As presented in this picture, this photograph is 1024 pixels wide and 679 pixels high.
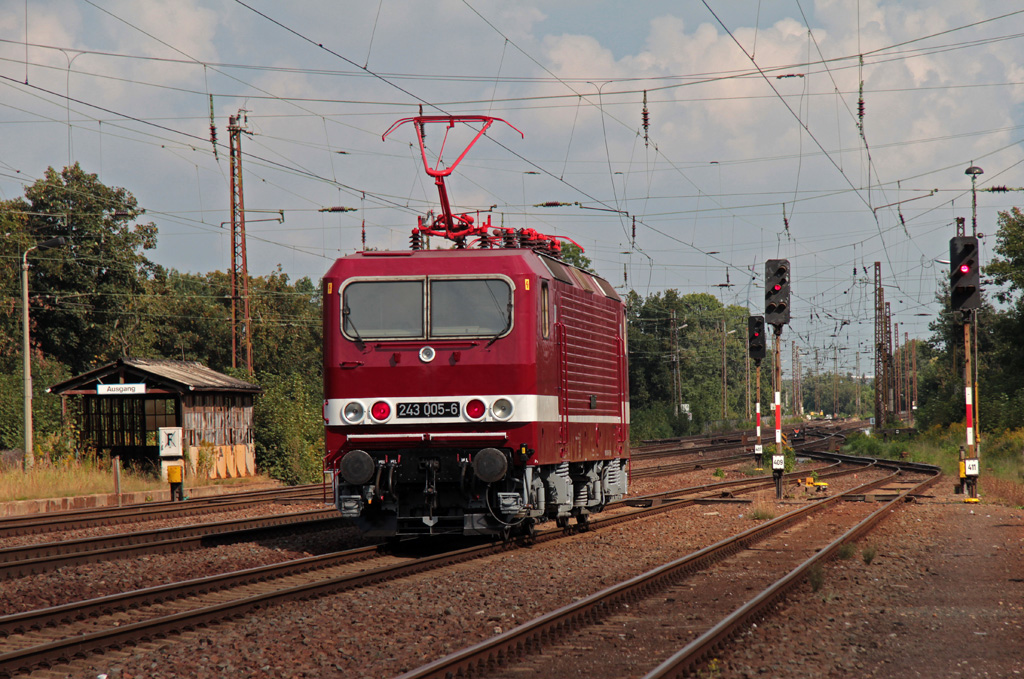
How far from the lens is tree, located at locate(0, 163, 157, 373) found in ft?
156

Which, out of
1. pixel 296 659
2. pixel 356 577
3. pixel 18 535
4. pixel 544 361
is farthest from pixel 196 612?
pixel 18 535

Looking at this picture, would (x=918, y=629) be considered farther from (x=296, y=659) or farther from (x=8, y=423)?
(x=8, y=423)

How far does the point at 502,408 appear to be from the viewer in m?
12.5

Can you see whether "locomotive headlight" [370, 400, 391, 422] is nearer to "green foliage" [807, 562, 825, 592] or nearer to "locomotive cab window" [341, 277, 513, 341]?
"locomotive cab window" [341, 277, 513, 341]

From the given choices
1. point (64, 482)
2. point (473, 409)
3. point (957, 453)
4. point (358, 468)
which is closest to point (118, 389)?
point (64, 482)

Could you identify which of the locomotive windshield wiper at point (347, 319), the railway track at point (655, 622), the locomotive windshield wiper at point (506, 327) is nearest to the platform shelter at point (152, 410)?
the locomotive windshield wiper at point (347, 319)

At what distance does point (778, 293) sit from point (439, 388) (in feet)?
34.9

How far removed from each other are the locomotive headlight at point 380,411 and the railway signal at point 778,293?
34.8 ft

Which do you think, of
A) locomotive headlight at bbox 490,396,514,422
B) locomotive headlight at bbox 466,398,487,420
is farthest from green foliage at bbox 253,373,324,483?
locomotive headlight at bbox 490,396,514,422

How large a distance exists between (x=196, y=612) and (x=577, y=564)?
203 inches

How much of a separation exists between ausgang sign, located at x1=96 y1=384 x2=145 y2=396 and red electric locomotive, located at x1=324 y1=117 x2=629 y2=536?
15.5 meters

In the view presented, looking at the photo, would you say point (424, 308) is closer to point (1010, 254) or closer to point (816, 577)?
point (816, 577)

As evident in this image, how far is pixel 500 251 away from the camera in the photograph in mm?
13070

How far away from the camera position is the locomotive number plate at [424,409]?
12508mm
